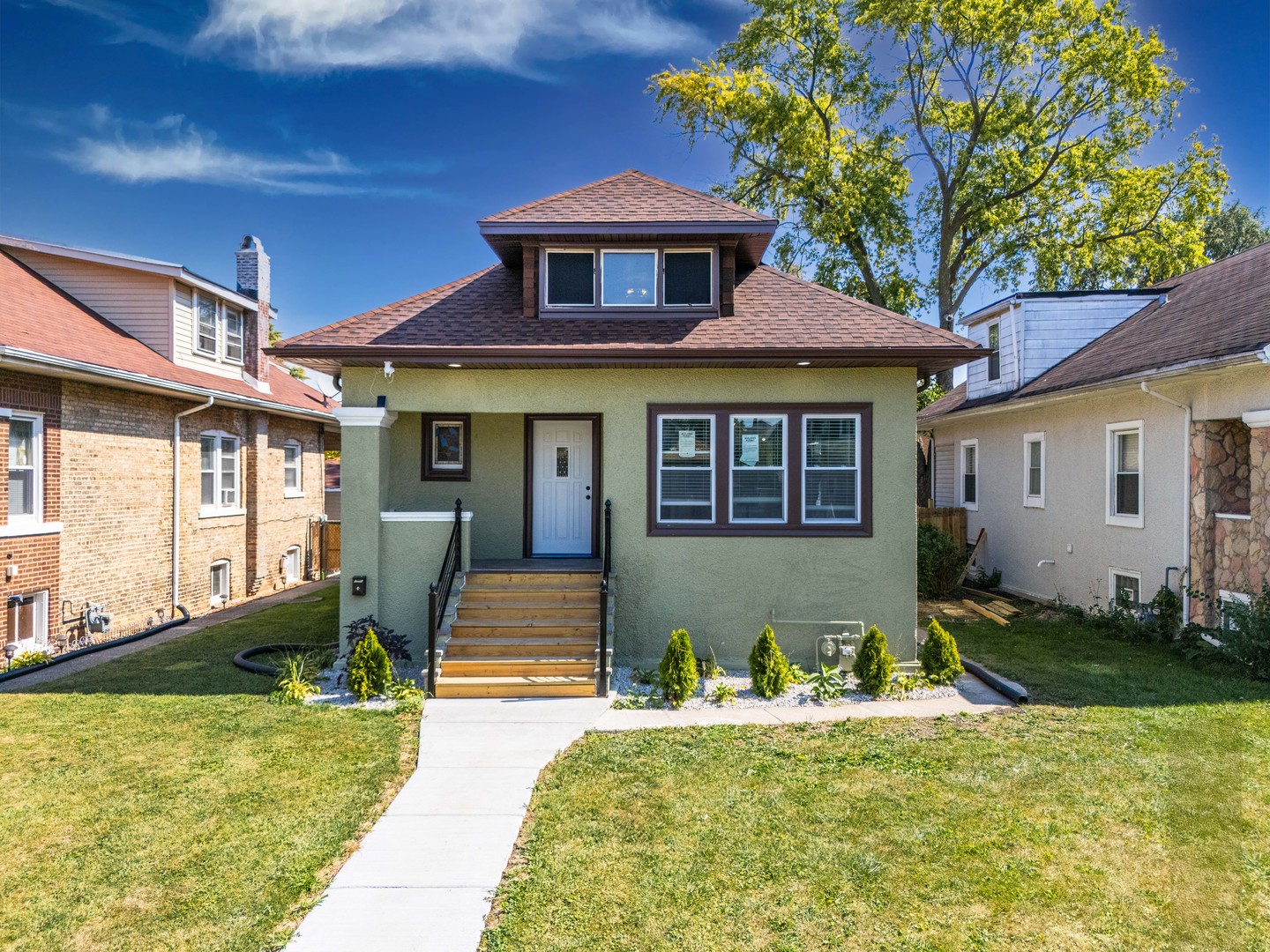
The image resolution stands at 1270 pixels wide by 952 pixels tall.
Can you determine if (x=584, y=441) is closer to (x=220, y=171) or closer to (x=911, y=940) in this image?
(x=911, y=940)

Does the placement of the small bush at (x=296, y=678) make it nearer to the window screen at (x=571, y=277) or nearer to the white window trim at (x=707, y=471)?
the white window trim at (x=707, y=471)

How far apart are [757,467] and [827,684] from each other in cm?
275

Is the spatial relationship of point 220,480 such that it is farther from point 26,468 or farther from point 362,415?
point 362,415

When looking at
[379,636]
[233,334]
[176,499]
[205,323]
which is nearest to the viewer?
[379,636]

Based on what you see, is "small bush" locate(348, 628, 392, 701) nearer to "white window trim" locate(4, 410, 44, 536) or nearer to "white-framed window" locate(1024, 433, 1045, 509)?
"white window trim" locate(4, 410, 44, 536)

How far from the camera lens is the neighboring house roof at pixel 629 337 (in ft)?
28.3

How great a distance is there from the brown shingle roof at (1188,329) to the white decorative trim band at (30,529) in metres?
15.7

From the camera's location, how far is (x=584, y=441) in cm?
1051

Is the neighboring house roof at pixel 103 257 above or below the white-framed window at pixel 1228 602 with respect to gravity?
above

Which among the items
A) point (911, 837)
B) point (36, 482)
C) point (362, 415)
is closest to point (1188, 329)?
point (911, 837)

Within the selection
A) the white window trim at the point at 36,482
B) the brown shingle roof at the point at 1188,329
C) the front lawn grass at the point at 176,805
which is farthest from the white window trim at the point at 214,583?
the brown shingle roof at the point at 1188,329

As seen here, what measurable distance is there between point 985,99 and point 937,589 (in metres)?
14.7

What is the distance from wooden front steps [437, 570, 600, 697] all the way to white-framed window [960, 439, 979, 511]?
1108 centimetres

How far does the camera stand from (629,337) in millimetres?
9172
